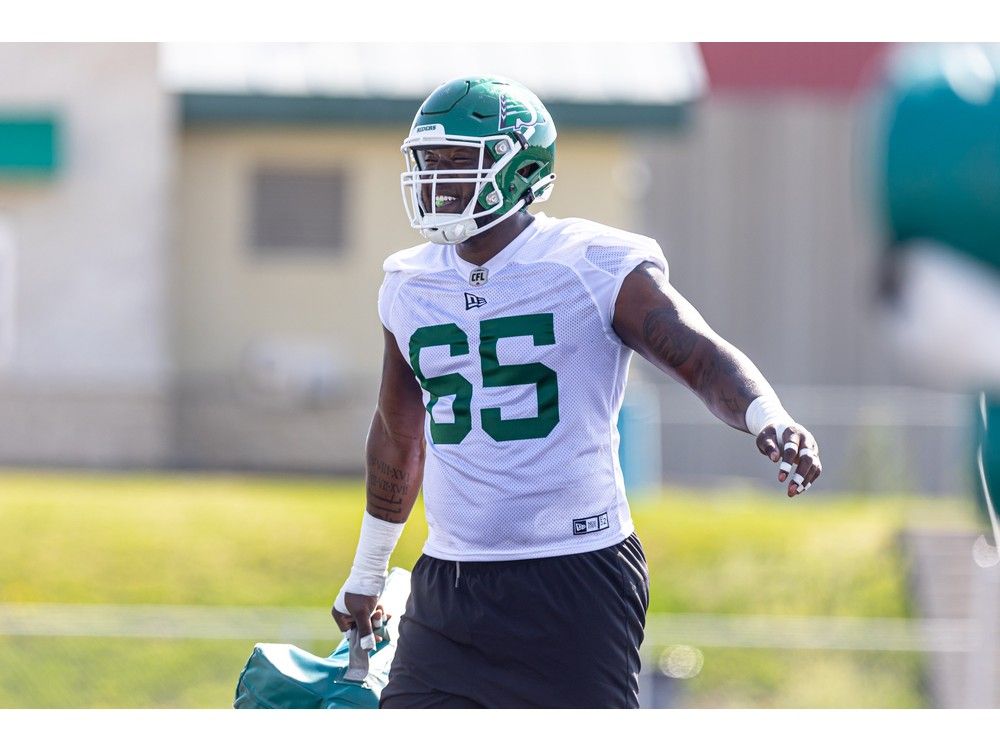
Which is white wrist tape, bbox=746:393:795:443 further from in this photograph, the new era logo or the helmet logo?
the helmet logo

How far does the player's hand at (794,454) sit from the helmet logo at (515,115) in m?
1.12

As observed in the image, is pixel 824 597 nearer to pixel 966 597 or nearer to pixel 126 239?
pixel 966 597

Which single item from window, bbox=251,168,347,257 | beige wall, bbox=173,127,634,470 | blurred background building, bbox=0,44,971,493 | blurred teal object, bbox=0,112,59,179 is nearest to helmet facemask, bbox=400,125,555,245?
blurred background building, bbox=0,44,971,493

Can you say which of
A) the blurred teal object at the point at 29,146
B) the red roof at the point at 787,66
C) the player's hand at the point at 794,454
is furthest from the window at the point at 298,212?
the player's hand at the point at 794,454

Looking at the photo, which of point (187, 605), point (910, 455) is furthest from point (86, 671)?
point (910, 455)

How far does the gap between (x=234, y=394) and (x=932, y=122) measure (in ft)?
45.6

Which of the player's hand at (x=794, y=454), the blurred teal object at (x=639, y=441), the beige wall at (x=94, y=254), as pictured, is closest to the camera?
the player's hand at (x=794, y=454)

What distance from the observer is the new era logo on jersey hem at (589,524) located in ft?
12.7

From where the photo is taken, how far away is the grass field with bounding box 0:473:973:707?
10.1 m

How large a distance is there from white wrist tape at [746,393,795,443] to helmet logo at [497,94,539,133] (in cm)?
97

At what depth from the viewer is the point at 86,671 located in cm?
1010

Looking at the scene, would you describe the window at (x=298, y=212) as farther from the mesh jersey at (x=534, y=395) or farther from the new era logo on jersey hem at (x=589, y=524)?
the new era logo on jersey hem at (x=589, y=524)

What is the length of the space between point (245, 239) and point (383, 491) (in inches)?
472

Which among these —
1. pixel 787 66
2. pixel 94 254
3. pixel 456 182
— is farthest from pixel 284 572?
pixel 787 66
